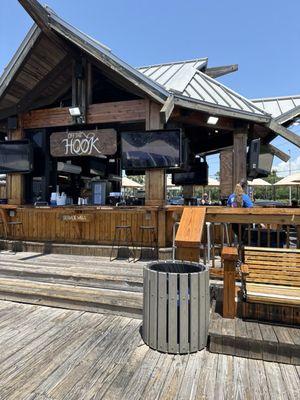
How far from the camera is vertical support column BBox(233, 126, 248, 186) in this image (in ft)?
24.6

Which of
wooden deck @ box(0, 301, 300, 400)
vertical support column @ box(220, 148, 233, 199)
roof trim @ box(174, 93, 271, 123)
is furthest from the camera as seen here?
vertical support column @ box(220, 148, 233, 199)

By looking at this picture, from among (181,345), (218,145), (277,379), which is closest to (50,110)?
(218,145)

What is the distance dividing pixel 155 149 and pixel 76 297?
3887 millimetres

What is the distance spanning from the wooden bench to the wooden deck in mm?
579

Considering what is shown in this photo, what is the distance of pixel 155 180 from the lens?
703 centimetres

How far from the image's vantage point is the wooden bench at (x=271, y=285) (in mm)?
3238

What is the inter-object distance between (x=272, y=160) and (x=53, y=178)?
698 centimetres

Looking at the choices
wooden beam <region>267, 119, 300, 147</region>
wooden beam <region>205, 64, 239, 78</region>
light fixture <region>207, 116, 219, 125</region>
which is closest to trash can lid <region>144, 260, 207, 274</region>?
light fixture <region>207, 116, 219, 125</region>

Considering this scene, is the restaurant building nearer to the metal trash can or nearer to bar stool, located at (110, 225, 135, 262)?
bar stool, located at (110, 225, 135, 262)

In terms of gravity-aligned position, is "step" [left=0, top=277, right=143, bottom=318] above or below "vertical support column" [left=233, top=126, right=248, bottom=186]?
below

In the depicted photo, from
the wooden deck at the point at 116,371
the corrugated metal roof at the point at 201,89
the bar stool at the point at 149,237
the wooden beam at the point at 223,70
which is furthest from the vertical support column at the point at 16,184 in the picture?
the wooden beam at the point at 223,70

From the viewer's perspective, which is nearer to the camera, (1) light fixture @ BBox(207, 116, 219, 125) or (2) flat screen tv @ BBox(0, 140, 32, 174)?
(1) light fixture @ BBox(207, 116, 219, 125)

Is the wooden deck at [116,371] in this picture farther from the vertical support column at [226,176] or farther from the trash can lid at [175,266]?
the vertical support column at [226,176]

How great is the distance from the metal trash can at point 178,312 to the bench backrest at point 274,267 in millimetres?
900
